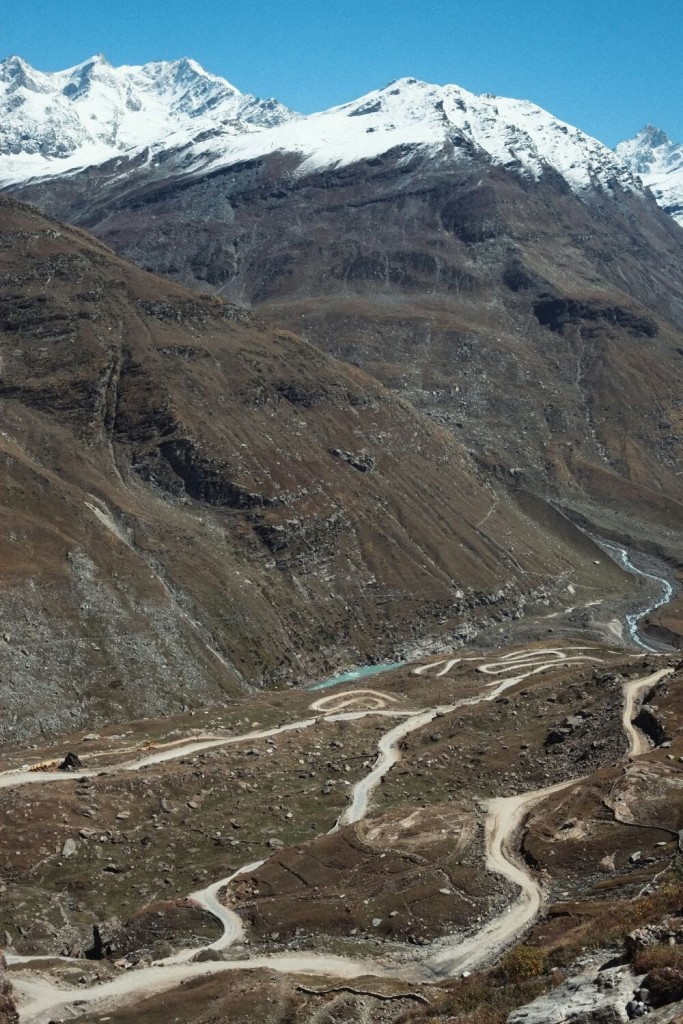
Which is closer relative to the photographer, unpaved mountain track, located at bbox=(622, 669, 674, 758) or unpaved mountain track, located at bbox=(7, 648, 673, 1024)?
unpaved mountain track, located at bbox=(7, 648, 673, 1024)

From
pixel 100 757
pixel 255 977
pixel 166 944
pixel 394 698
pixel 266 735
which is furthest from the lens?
pixel 394 698

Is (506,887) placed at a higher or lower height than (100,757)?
lower

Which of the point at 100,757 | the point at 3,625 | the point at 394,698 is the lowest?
the point at 394,698

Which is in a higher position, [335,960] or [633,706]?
[335,960]

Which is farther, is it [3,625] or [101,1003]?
[3,625]

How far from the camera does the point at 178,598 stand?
187 m

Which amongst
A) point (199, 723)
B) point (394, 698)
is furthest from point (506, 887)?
point (394, 698)

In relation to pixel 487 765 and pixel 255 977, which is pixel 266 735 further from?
pixel 255 977

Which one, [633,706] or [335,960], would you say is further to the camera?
[633,706]

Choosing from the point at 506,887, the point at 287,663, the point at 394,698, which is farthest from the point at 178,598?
the point at 506,887

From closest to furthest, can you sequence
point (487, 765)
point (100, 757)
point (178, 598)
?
point (487, 765), point (100, 757), point (178, 598)

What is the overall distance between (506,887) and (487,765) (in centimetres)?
2929

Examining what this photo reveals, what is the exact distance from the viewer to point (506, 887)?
73.2 meters

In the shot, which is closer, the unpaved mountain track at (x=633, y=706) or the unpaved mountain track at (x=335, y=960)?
the unpaved mountain track at (x=335, y=960)
